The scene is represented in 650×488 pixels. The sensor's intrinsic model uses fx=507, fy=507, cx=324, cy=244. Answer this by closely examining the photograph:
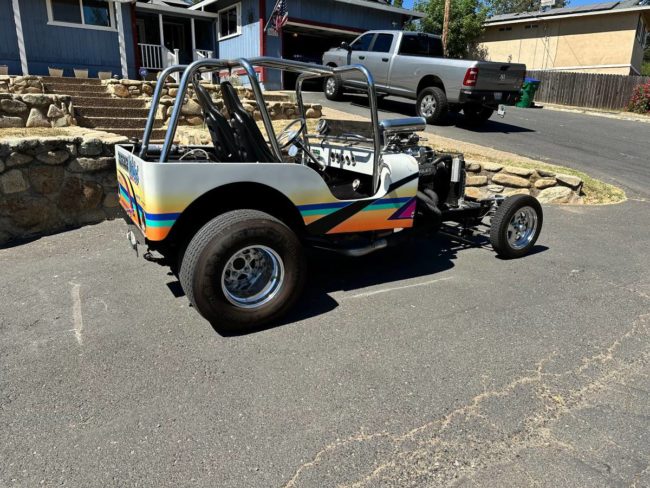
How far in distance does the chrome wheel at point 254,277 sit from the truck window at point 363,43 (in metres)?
11.6

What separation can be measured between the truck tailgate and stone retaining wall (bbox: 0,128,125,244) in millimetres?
8430

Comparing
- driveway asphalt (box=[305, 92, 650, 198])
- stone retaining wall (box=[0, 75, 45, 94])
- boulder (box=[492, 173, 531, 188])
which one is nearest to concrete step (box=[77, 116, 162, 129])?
stone retaining wall (box=[0, 75, 45, 94])

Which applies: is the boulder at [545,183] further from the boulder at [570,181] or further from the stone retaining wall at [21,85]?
the stone retaining wall at [21,85]

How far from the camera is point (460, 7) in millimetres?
29078

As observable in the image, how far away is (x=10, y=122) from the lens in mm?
8219

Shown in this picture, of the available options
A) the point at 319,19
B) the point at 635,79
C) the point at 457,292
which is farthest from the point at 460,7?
the point at 457,292

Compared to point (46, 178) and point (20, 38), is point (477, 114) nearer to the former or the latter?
point (46, 178)

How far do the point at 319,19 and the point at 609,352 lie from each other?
1936 cm

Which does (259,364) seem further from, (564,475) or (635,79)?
(635,79)

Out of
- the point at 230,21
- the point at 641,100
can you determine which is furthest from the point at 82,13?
the point at 641,100

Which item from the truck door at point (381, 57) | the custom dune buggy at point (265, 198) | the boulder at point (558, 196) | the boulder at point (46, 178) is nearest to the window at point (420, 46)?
the truck door at point (381, 57)

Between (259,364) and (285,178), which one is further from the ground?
(285,178)

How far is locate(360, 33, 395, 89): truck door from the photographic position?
13.2 metres

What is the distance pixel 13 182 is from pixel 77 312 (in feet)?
7.86
